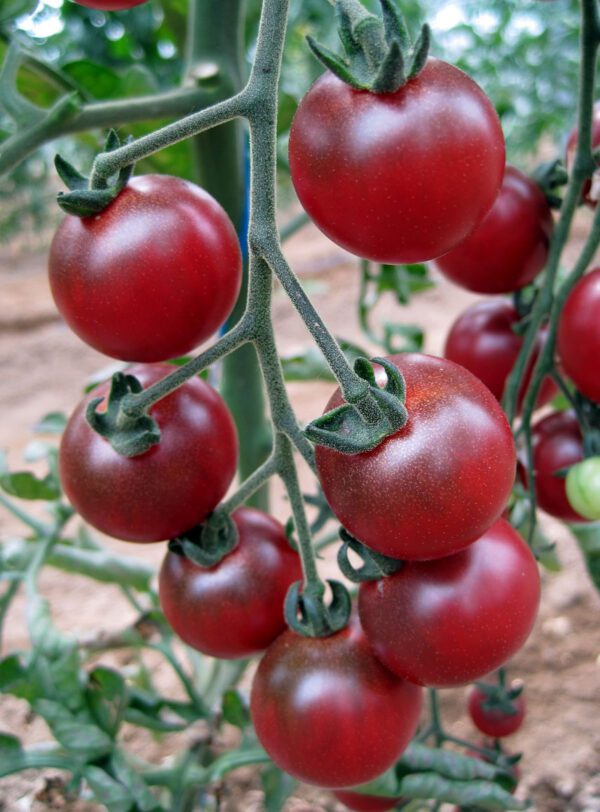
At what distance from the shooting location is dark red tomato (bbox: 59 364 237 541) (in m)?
0.49

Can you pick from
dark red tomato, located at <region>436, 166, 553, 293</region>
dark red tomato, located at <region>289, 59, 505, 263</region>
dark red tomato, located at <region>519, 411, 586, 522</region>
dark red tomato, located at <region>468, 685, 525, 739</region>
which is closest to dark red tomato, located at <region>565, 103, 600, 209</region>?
dark red tomato, located at <region>436, 166, 553, 293</region>

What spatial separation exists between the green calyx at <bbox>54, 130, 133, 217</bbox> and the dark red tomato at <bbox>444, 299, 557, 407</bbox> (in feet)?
1.17

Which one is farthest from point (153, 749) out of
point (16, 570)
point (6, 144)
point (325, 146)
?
point (325, 146)

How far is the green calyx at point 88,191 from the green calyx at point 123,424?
9cm

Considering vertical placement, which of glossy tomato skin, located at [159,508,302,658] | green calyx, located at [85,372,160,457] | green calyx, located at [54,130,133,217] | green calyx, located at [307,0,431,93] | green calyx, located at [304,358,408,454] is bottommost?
glossy tomato skin, located at [159,508,302,658]

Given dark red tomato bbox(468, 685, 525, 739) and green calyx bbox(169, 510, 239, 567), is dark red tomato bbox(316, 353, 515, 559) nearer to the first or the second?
green calyx bbox(169, 510, 239, 567)

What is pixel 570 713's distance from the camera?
111 centimetres

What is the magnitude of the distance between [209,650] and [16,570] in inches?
17.0

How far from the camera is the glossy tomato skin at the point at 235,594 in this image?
542 mm

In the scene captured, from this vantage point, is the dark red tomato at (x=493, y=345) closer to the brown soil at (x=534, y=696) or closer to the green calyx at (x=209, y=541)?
the green calyx at (x=209, y=541)

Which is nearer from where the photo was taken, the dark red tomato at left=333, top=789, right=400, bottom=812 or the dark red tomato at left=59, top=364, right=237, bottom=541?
the dark red tomato at left=59, top=364, right=237, bottom=541

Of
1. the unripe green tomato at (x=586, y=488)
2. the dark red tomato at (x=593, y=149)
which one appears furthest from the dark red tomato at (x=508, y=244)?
the unripe green tomato at (x=586, y=488)

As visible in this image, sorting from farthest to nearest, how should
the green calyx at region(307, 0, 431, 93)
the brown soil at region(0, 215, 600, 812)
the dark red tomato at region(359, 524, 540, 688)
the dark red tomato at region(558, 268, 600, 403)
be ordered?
the brown soil at region(0, 215, 600, 812)
the dark red tomato at region(558, 268, 600, 403)
the dark red tomato at region(359, 524, 540, 688)
the green calyx at region(307, 0, 431, 93)

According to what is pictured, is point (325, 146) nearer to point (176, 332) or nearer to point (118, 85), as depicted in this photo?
point (176, 332)
